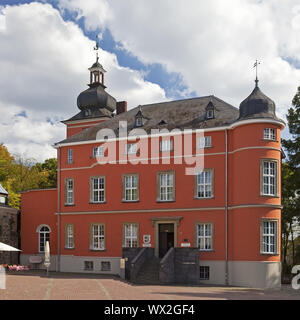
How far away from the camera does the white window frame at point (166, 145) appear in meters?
33.2

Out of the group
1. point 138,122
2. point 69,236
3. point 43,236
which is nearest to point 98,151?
point 138,122

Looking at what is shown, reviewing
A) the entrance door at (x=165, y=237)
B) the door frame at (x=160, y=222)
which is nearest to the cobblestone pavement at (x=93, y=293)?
the door frame at (x=160, y=222)

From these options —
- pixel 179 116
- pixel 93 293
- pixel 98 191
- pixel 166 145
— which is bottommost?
pixel 93 293

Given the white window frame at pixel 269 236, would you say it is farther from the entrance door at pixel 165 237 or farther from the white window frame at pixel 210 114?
the white window frame at pixel 210 114

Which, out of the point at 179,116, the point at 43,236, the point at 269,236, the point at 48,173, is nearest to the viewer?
the point at 269,236

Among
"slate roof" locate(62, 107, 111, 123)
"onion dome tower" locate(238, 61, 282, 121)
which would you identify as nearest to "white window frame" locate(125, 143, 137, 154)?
"onion dome tower" locate(238, 61, 282, 121)

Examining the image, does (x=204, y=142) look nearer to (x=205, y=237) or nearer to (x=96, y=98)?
(x=205, y=237)

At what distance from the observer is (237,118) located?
3164 cm

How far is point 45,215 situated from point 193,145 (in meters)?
14.3

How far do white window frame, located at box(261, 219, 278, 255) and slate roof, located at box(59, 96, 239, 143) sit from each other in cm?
713

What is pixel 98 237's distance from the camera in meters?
35.3

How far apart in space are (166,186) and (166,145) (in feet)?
9.51

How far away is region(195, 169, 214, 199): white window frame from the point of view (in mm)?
31750
